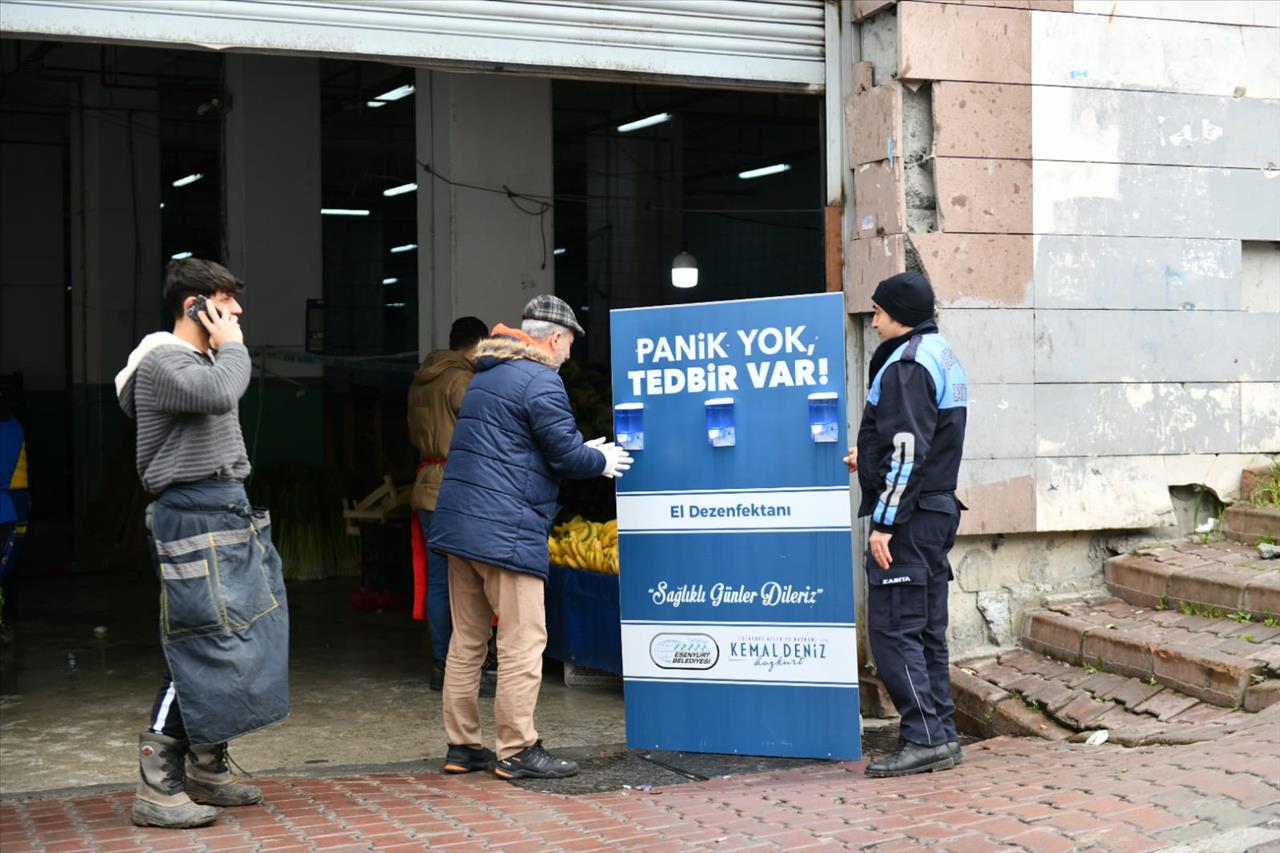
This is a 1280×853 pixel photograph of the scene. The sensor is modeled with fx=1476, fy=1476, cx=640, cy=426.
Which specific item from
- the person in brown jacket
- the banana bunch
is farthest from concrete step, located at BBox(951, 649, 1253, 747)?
the person in brown jacket

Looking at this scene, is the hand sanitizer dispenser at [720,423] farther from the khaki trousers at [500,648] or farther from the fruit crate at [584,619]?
the fruit crate at [584,619]

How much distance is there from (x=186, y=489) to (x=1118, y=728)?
3696 mm

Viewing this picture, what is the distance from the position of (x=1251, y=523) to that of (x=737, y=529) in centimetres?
289

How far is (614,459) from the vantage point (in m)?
5.77

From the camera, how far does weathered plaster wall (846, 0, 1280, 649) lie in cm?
692

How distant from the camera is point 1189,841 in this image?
13.6ft

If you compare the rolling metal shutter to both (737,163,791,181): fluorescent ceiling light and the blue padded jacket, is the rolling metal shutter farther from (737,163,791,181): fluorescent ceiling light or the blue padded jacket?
(737,163,791,181): fluorescent ceiling light

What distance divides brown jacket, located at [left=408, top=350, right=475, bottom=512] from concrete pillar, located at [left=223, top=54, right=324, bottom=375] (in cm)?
760

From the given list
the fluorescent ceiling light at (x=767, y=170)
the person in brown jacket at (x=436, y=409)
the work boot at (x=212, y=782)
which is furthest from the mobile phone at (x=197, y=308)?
the fluorescent ceiling light at (x=767, y=170)

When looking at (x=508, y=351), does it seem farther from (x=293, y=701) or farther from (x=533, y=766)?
(x=293, y=701)

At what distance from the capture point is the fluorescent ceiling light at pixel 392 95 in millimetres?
17812

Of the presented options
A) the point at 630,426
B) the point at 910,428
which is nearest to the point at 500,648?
the point at 630,426

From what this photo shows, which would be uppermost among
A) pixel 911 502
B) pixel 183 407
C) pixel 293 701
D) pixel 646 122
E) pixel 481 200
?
pixel 646 122

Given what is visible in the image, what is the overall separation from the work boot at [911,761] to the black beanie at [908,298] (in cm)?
158
